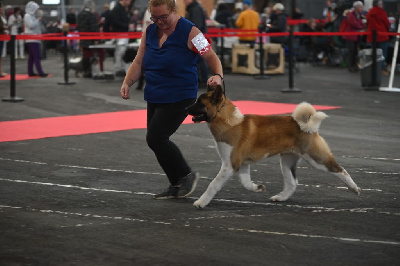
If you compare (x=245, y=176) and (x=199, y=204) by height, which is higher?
(x=245, y=176)

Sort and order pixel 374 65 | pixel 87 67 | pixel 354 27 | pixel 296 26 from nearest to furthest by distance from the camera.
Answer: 1. pixel 374 65
2. pixel 87 67
3. pixel 354 27
4. pixel 296 26

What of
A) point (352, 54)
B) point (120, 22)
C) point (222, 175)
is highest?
point (120, 22)

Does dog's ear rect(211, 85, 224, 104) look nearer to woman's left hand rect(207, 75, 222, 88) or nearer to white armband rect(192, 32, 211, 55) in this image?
woman's left hand rect(207, 75, 222, 88)

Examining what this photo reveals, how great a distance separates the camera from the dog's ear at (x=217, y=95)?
22.7 ft

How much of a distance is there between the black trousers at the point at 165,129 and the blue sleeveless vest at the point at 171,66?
0.24ft

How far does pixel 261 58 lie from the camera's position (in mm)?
22578

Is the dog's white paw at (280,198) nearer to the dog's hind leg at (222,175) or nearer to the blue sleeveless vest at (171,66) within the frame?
the dog's hind leg at (222,175)

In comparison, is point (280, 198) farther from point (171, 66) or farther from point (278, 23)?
point (278, 23)

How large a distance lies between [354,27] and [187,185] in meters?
17.8

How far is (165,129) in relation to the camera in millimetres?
7543

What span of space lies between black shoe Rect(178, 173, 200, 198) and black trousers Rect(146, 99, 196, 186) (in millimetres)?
55

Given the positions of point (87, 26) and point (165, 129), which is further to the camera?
point (87, 26)

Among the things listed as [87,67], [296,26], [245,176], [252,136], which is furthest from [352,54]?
[252,136]

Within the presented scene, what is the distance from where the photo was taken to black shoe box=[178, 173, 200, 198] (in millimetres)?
7754
